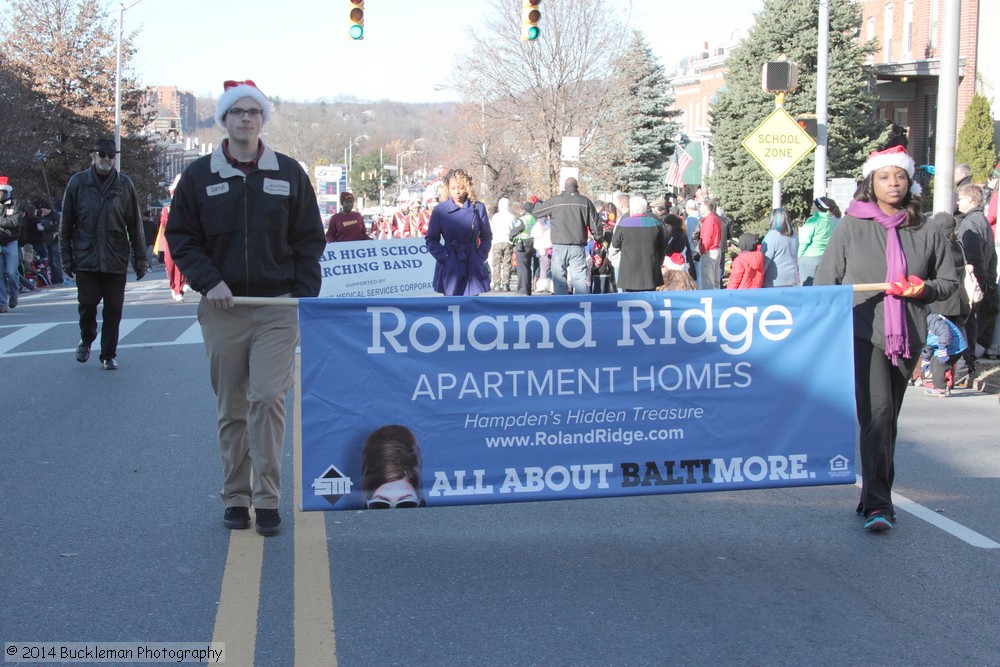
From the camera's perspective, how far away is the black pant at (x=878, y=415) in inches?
238

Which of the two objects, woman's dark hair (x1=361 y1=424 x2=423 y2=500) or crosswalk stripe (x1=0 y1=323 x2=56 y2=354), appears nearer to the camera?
woman's dark hair (x1=361 y1=424 x2=423 y2=500)

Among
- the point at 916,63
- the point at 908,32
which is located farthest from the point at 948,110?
the point at 908,32

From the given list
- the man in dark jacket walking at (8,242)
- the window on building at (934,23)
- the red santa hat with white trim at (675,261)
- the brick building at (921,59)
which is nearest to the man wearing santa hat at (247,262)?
the red santa hat with white trim at (675,261)

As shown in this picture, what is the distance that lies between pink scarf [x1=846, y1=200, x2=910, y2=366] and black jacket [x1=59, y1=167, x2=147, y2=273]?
278 inches

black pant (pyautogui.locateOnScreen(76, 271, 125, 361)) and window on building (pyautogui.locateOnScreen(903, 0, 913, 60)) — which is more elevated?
window on building (pyautogui.locateOnScreen(903, 0, 913, 60))

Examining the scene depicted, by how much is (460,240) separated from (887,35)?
3619 cm

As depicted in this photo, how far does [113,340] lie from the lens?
11586 mm

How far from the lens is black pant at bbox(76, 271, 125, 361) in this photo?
A: 1103 cm

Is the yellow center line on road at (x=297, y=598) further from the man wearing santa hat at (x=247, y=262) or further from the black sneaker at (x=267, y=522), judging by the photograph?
the man wearing santa hat at (x=247, y=262)

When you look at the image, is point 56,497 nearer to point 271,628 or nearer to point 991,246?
point 271,628

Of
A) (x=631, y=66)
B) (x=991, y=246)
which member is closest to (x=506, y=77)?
(x=631, y=66)

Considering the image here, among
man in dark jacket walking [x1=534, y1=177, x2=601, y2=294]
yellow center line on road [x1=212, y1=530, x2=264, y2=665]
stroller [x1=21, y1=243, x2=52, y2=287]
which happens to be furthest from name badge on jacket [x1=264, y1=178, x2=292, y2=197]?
stroller [x1=21, y1=243, x2=52, y2=287]

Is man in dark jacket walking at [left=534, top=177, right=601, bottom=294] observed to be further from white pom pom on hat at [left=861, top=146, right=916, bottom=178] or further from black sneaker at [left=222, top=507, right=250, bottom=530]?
black sneaker at [left=222, top=507, right=250, bottom=530]

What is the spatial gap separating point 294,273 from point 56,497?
2084 millimetres
